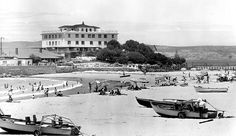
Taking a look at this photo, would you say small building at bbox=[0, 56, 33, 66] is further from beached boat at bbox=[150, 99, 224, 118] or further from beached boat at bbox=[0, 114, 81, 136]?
beached boat at bbox=[0, 114, 81, 136]

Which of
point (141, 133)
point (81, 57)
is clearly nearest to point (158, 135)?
point (141, 133)

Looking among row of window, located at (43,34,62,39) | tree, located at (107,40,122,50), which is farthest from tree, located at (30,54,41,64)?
row of window, located at (43,34,62,39)

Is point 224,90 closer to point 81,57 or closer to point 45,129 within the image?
point 45,129

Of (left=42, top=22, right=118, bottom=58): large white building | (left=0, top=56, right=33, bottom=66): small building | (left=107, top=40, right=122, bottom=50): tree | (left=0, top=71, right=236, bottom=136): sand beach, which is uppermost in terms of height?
(left=42, top=22, right=118, bottom=58): large white building

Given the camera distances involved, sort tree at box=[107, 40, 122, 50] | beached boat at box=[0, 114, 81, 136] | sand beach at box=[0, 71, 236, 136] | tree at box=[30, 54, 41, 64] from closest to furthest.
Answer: beached boat at box=[0, 114, 81, 136] < sand beach at box=[0, 71, 236, 136] < tree at box=[30, 54, 41, 64] < tree at box=[107, 40, 122, 50]

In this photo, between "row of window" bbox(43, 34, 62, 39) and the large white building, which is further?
"row of window" bbox(43, 34, 62, 39)

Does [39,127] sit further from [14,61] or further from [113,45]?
[113,45]
